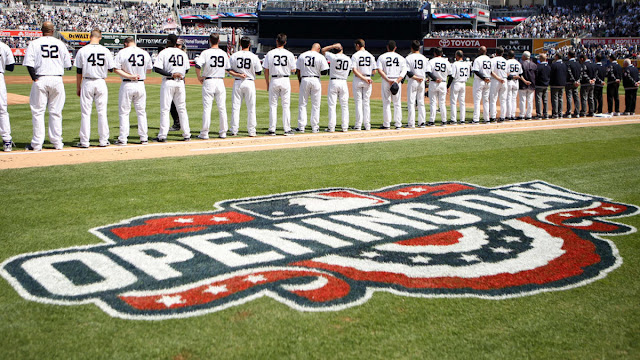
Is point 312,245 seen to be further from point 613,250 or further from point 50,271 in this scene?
point 613,250

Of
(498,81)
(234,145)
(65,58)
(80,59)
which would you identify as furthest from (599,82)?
(65,58)

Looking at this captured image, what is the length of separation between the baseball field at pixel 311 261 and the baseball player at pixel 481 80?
6.88 metres

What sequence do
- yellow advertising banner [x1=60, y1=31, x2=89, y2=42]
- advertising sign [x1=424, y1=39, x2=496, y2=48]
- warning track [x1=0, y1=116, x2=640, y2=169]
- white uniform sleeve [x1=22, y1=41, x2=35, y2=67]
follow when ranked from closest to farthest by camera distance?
warning track [x1=0, y1=116, x2=640, y2=169]
white uniform sleeve [x1=22, y1=41, x2=35, y2=67]
advertising sign [x1=424, y1=39, x2=496, y2=48]
yellow advertising banner [x1=60, y1=31, x2=89, y2=42]

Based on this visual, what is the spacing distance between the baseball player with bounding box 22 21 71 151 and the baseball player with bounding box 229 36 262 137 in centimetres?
338

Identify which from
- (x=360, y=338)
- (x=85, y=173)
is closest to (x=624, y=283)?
(x=360, y=338)

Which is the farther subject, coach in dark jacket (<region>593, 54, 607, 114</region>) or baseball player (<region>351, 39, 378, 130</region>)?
coach in dark jacket (<region>593, 54, 607, 114</region>)

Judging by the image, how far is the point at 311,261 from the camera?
194 inches

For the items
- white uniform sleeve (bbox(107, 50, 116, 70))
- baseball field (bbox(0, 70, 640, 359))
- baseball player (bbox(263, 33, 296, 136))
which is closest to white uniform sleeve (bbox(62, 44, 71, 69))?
white uniform sleeve (bbox(107, 50, 116, 70))

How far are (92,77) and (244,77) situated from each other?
3156 mm

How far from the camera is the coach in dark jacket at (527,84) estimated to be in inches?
685

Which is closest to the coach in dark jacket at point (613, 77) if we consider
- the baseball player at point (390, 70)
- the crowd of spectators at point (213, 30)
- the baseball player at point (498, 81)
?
the baseball player at point (498, 81)

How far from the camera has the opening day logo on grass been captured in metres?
4.25

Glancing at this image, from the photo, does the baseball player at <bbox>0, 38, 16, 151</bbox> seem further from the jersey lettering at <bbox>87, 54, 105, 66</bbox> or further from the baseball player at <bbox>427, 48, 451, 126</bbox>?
the baseball player at <bbox>427, 48, 451, 126</bbox>

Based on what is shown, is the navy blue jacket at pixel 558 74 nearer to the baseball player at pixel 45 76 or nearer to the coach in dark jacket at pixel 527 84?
the coach in dark jacket at pixel 527 84
